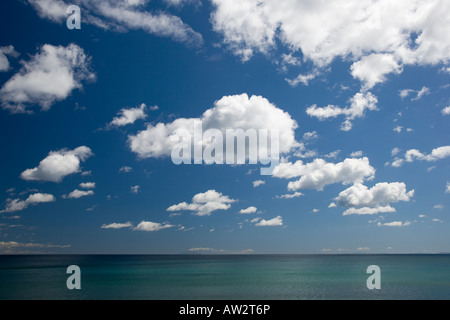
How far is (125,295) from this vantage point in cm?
3581
